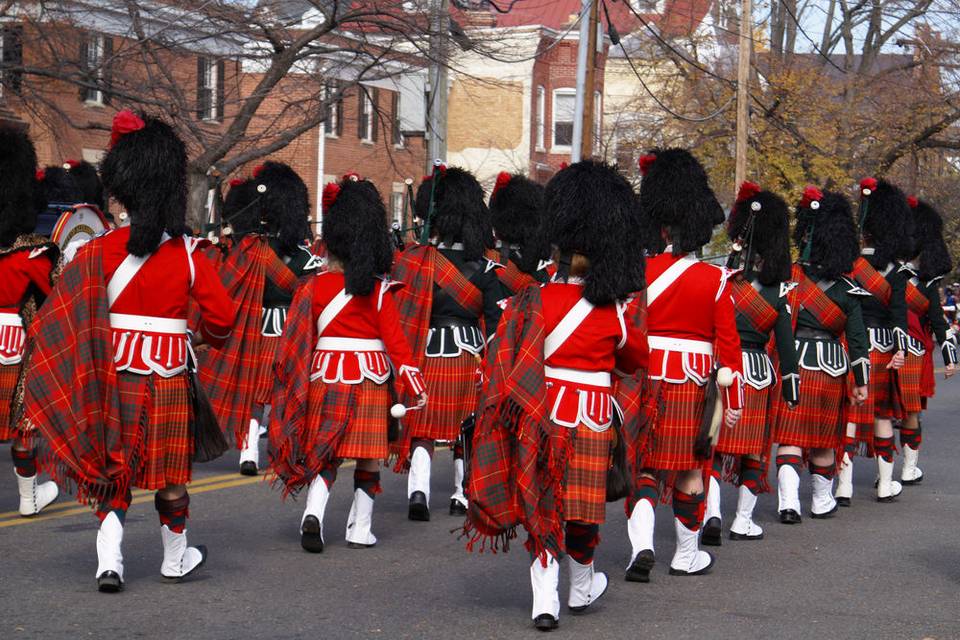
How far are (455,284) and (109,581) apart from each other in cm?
359

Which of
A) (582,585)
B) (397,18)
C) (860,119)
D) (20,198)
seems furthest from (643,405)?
(860,119)

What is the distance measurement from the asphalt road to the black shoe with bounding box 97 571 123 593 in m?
0.07

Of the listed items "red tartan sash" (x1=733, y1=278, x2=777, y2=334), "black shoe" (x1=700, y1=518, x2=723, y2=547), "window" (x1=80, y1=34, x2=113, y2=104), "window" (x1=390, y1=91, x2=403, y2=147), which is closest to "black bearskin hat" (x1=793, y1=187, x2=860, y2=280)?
"red tartan sash" (x1=733, y1=278, x2=777, y2=334)

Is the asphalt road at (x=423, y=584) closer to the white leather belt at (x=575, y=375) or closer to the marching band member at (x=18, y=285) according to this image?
the marching band member at (x=18, y=285)

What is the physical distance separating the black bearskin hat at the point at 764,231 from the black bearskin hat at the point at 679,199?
109 cm

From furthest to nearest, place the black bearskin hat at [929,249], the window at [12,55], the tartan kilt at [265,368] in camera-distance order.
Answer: the window at [12,55] < the black bearskin hat at [929,249] < the tartan kilt at [265,368]

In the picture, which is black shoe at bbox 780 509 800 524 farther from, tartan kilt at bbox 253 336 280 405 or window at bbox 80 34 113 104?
window at bbox 80 34 113 104

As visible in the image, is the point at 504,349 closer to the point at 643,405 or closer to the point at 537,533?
the point at 537,533

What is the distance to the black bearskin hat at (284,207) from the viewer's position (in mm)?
11516

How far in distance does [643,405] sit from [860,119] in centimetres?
Result: 2793

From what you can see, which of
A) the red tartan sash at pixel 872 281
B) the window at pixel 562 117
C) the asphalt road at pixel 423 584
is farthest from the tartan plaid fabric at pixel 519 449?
the window at pixel 562 117

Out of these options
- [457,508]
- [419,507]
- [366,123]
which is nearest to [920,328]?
[457,508]

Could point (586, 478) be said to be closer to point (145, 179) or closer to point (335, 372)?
point (335, 372)

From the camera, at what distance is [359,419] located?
8594mm
